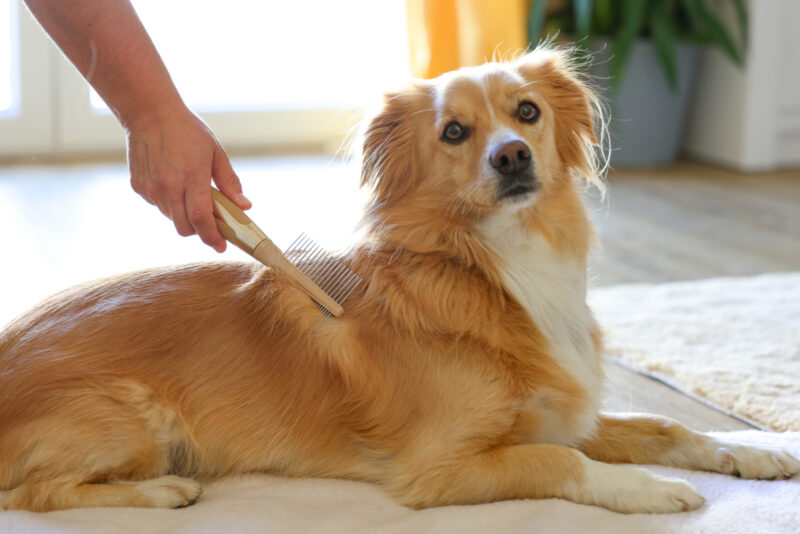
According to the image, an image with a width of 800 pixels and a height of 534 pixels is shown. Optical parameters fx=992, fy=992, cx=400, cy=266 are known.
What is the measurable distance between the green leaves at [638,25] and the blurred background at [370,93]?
0.4 inches

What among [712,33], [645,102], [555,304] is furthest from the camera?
[645,102]

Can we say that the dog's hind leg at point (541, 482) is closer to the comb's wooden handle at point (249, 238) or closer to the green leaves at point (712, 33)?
the comb's wooden handle at point (249, 238)

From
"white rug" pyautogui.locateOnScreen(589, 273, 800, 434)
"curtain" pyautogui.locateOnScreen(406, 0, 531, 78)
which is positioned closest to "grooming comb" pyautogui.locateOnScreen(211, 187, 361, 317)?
"white rug" pyautogui.locateOnScreen(589, 273, 800, 434)

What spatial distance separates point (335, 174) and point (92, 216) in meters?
1.35

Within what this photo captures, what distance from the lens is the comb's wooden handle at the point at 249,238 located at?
177 cm

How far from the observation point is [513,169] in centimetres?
182

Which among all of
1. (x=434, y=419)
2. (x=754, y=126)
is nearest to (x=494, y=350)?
(x=434, y=419)

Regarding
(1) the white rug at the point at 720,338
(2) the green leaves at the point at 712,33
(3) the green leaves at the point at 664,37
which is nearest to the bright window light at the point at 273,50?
(3) the green leaves at the point at 664,37

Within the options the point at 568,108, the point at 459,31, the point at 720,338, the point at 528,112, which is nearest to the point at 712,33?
the point at 459,31

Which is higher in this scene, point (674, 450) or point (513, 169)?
point (513, 169)

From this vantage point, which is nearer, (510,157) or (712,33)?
(510,157)

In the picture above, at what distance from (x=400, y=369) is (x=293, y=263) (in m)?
0.31

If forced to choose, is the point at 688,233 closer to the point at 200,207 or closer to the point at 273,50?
the point at 200,207

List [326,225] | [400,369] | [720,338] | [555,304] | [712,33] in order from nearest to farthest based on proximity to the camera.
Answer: [400,369], [555,304], [720,338], [326,225], [712,33]
